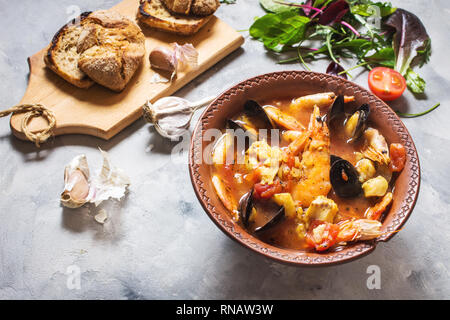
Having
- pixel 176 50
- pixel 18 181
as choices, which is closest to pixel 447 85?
pixel 176 50

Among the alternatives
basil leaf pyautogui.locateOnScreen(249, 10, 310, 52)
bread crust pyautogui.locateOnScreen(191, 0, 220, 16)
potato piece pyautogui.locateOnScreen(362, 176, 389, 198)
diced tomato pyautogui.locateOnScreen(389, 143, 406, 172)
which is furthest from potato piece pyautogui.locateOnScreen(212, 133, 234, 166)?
bread crust pyautogui.locateOnScreen(191, 0, 220, 16)

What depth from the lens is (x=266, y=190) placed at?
2.39 meters

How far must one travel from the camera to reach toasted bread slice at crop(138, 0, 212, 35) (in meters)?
3.43

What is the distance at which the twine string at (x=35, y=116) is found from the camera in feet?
9.77

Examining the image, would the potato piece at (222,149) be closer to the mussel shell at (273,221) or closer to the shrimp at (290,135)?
the shrimp at (290,135)

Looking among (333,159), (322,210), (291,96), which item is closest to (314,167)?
(333,159)

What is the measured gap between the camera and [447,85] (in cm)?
343

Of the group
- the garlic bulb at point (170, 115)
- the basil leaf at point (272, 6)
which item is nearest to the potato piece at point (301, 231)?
the garlic bulb at point (170, 115)

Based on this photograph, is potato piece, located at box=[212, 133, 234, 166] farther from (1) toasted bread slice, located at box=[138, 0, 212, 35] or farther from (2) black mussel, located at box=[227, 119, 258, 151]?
(1) toasted bread slice, located at box=[138, 0, 212, 35]

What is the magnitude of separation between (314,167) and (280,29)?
1541mm

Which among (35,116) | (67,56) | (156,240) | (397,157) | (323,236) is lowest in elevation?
(156,240)

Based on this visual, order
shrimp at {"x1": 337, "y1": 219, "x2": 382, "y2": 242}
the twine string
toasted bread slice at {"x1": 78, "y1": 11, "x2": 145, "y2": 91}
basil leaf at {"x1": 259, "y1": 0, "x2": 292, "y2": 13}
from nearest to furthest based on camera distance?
shrimp at {"x1": 337, "y1": 219, "x2": 382, "y2": 242} < the twine string < toasted bread slice at {"x1": 78, "y1": 11, "x2": 145, "y2": 91} < basil leaf at {"x1": 259, "y1": 0, "x2": 292, "y2": 13}

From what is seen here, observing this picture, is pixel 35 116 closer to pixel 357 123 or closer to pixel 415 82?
pixel 357 123

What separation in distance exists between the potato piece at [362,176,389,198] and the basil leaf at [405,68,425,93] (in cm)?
129
